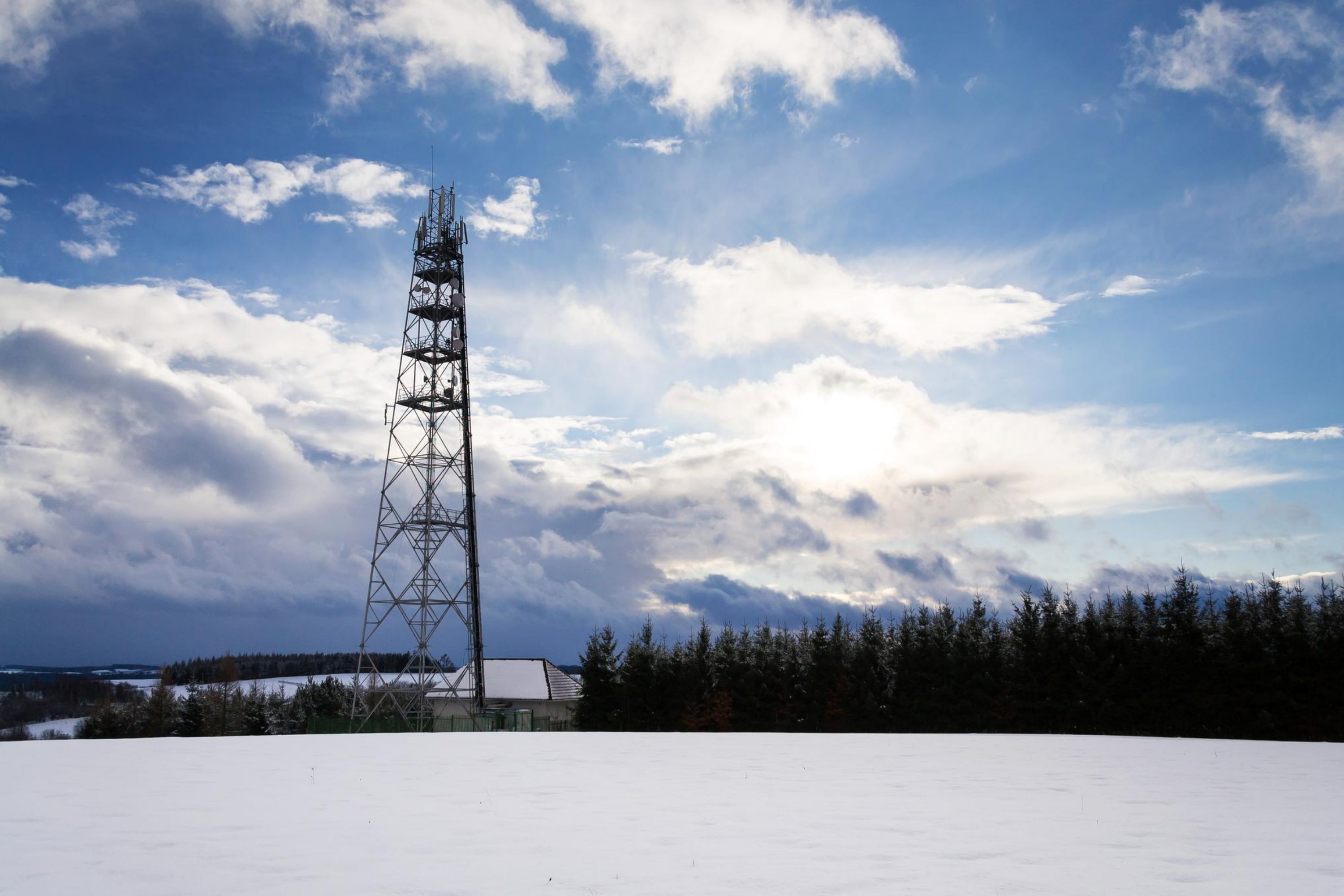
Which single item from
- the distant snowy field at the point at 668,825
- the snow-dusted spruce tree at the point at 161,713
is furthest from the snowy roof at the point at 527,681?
the distant snowy field at the point at 668,825

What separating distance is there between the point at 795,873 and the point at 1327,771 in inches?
591

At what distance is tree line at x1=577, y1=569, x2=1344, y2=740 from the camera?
3022cm

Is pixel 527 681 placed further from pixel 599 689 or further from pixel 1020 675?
pixel 1020 675

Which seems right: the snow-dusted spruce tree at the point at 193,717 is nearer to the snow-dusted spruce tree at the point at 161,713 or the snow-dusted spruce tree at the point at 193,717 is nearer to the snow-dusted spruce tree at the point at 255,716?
the snow-dusted spruce tree at the point at 161,713

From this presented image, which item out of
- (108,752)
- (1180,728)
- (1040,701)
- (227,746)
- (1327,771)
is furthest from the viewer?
(1040,701)

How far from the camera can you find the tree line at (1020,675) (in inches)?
1190

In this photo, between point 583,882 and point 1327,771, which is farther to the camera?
point 1327,771

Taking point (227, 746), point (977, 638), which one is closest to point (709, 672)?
point (977, 638)

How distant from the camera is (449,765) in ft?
57.2

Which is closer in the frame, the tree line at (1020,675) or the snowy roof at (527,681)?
the tree line at (1020,675)

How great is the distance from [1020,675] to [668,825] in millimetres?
28329

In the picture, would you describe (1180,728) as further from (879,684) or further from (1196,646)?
(879,684)

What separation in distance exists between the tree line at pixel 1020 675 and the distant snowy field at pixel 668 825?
12931 mm

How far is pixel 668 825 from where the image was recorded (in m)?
9.80
